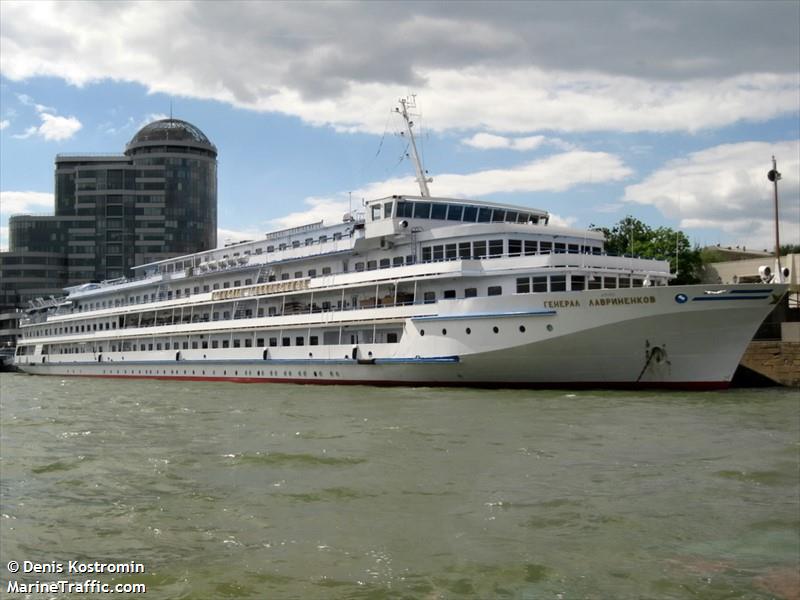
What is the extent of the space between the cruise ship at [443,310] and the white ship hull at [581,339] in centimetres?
5

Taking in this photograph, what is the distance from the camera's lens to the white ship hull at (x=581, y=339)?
24047 mm

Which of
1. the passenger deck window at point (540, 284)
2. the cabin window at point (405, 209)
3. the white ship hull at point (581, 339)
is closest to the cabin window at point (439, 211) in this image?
the cabin window at point (405, 209)

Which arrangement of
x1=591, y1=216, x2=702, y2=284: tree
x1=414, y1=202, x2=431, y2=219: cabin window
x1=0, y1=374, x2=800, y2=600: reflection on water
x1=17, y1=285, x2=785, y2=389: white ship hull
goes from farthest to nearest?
x1=591, y1=216, x2=702, y2=284: tree → x1=414, y1=202, x2=431, y2=219: cabin window → x1=17, y1=285, x2=785, y2=389: white ship hull → x1=0, y1=374, x2=800, y2=600: reflection on water

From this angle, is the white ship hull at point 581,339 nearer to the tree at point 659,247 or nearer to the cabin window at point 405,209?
the cabin window at point 405,209

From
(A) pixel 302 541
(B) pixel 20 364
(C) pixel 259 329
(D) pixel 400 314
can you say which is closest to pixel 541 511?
(A) pixel 302 541

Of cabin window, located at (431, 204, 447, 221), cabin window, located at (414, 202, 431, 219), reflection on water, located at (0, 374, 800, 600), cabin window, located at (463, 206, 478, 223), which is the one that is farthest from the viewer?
cabin window, located at (463, 206, 478, 223)

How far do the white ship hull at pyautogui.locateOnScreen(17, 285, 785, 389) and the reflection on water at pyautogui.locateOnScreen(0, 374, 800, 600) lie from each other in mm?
4994

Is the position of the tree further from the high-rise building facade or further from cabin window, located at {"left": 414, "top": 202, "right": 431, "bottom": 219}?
the high-rise building facade

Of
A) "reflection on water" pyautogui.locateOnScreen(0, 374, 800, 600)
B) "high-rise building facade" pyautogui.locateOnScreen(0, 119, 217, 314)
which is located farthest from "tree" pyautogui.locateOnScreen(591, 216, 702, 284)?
"high-rise building facade" pyautogui.locateOnScreen(0, 119, 217, 314)

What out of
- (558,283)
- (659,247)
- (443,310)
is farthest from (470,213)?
(659,247)

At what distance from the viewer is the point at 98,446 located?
16078 millimetres

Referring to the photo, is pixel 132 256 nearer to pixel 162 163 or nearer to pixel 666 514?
pixel 162 163

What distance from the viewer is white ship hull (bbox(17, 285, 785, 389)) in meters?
24.0

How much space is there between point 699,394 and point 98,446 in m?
18.5
